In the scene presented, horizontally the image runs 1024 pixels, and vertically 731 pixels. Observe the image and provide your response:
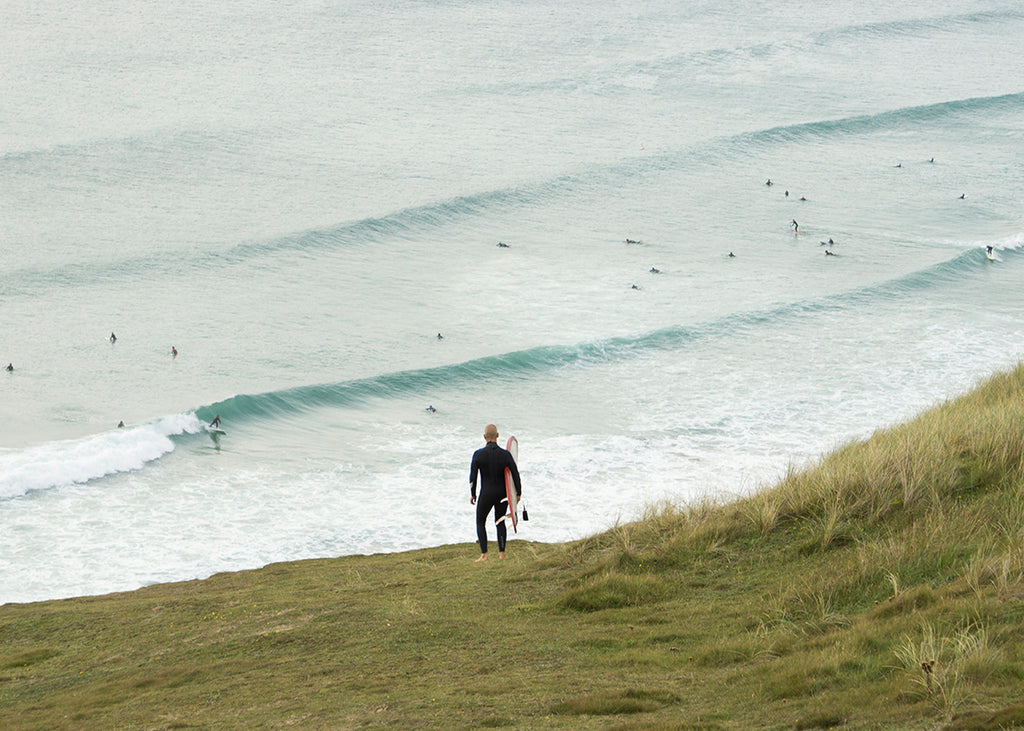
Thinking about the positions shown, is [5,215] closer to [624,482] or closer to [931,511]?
[624,482]

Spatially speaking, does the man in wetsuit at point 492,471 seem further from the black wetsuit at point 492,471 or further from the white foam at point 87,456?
the white foam at point 87,456

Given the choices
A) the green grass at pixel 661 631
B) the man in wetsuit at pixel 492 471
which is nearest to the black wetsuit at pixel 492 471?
the man in wetsuit at pixel 492 471

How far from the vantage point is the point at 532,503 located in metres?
21.8

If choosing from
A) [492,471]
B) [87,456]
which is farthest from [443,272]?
[492,471]

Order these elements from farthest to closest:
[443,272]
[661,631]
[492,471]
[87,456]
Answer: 1. [443,272]
2. [87,456]
3. [492,471]
4. [661,631]

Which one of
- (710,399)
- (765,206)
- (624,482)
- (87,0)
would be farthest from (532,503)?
(87,0)

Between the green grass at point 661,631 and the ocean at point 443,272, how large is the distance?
257cm

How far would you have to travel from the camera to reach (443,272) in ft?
132

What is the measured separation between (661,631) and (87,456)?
1959cm

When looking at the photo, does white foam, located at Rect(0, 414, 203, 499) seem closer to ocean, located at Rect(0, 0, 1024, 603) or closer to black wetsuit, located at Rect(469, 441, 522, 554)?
ocean, located at Rect(0, 0, 1024, 603)

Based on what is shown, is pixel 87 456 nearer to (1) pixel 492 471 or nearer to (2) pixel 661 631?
(1) pixel 492 471

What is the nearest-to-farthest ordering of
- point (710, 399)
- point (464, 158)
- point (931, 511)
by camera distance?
point (931, 511), point (710, 399), point (464, 158)

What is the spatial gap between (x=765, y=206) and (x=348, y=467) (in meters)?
31.1

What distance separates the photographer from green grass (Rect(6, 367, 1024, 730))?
6633mm
